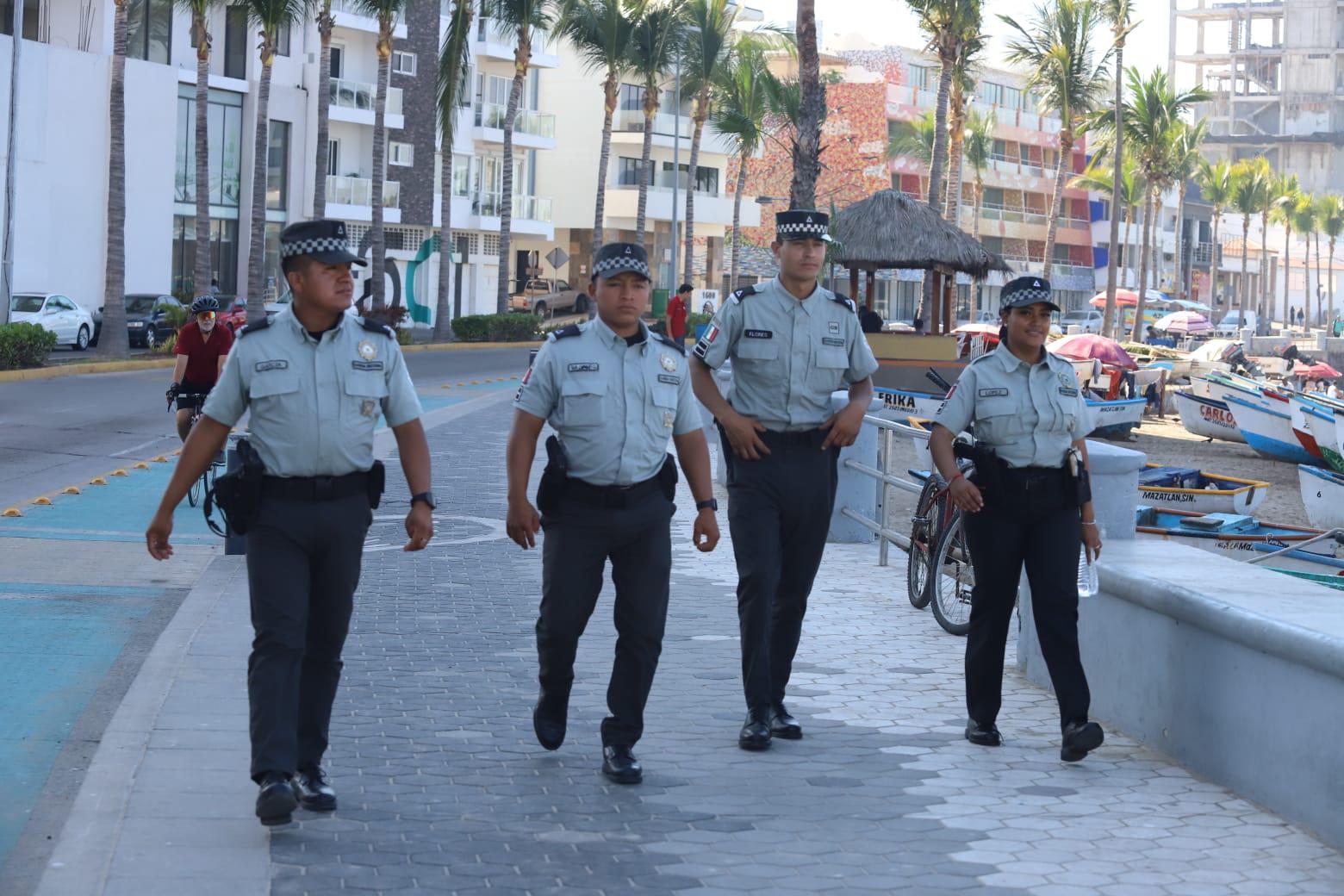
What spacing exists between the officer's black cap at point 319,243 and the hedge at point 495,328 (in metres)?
45.7

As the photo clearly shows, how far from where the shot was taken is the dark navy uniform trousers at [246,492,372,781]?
17.7ft

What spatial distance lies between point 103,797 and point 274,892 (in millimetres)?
1178

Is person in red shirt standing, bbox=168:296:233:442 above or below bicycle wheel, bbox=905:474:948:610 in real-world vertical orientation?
above

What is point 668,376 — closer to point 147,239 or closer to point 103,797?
point 103,797

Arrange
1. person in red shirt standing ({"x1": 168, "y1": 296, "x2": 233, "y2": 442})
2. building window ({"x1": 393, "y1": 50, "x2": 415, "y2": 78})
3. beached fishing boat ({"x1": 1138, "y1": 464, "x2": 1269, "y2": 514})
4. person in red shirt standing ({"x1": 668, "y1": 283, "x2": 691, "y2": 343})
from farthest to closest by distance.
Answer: building window ({"x1": 393, "y1": 50, "x2": 415, "y2": 78}) < person in red shirt standing ({"x1": 668, "y1": 283, "x2": 691, "y2": 343}) < beached fishing boat ({"x1": 1138, "y1": 464, "x2": 1269, "y2": 514}) < person in red shirt standing ({"x1": 168, "y1": 296, "x2": 233, "y2": 442})

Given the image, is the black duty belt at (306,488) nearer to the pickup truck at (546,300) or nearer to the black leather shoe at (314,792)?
the black leather shoe at (314,792)

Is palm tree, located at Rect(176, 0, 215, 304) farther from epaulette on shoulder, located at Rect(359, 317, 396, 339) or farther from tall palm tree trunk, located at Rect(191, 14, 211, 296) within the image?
epaulette on shoulder, located at Rect(359, 317, 396, 339)

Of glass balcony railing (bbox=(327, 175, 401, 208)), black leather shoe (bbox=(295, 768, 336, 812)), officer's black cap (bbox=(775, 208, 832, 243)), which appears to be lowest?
black leather shoe (bbox=(295, 768, 336, 812))

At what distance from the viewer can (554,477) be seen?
6.07 m

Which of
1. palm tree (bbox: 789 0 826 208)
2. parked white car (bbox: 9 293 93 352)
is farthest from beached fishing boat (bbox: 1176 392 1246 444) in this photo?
parked white car (bbox: 9 293 93 352)

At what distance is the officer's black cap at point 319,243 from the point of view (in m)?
5.49

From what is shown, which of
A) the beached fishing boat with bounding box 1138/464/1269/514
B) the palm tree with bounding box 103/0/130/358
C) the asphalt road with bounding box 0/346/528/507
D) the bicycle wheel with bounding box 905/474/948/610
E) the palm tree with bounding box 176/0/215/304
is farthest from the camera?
the palm tree with bounding box 176/0/215/304

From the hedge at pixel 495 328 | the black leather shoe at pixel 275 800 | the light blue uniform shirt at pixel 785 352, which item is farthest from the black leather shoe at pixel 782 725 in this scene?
the hedge at pixel 495 328

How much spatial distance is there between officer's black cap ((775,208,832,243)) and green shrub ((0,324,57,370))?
2701 centimetres
